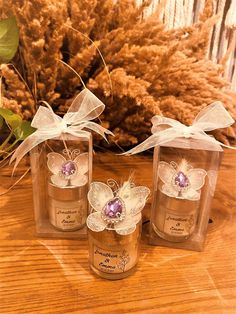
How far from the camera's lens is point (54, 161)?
53 centimetres

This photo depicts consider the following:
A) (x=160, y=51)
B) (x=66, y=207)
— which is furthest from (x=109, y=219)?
(x=160, y=51)

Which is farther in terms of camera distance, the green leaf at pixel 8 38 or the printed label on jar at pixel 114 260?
the green leaf at pixel 8 38

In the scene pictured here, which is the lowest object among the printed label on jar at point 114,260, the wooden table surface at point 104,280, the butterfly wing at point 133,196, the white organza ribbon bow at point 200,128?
the wooden table surface at point 104,280

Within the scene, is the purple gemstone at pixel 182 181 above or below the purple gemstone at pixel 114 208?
above

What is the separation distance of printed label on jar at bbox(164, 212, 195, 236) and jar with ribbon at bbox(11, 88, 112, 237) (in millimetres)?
106

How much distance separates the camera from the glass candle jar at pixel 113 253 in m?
0.44

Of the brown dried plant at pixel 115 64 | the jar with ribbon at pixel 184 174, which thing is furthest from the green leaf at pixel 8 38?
the jar with ribbon at pixel 184 174

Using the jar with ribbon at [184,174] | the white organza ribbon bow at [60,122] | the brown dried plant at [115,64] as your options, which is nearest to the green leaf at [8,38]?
the brown dried plant at [115,64]

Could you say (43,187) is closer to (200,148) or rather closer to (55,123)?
(55,123)

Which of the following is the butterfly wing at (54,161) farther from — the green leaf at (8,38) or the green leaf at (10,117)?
the green leaf at (8,38)

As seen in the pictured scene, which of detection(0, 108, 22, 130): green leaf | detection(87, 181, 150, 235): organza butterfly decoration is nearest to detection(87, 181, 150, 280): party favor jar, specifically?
detection(87, 181, 150, 235): organza butterfly decoration

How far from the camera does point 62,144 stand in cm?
53

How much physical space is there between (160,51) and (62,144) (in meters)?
0.20

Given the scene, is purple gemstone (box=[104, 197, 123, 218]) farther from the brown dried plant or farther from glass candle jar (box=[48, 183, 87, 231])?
the brown dried plant
